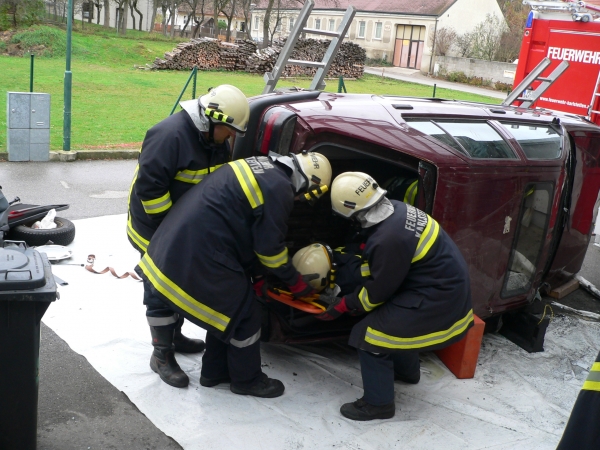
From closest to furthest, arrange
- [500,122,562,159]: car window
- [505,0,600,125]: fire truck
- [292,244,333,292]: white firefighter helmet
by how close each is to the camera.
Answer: [292,244,333,292]: white firefighter helmet, [500,122,562,159]: car window, [505,0,600,125]: fire truck

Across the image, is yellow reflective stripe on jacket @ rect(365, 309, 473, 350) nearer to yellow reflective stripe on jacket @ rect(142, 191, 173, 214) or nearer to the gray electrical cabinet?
yellow reflective stripe on jacket @ rect(142, 191, 173, 214)

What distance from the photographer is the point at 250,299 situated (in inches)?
150

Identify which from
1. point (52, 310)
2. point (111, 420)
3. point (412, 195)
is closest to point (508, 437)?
point (412, 195)

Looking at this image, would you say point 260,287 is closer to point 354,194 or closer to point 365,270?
point 365,270

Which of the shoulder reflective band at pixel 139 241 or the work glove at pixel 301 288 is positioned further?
the shoulder reflective band at pixel 139 241

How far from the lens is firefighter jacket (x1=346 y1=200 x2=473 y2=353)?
142 inches

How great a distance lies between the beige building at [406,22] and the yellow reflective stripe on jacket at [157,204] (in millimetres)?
40889

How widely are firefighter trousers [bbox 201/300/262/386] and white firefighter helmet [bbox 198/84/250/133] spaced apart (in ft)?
3.42

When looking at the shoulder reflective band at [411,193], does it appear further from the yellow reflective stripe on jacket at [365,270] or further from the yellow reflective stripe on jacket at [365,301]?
the yellow reflective stripe on jacket at [365,301]

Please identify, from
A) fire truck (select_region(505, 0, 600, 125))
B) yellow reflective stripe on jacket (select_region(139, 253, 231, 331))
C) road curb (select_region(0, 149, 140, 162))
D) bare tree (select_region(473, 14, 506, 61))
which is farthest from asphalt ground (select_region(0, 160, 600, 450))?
bare tree (select_region(473, 14, 506, 61))

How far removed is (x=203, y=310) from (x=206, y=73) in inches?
958

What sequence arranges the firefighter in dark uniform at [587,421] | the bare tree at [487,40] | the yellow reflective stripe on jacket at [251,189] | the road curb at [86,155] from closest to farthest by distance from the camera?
1. the firefighter in dark uniform at [587,421]
2. the yellow reflective stripe on jacket at [251,189]
3. the road curb at [86,155]
4. the bare tree at [487,40]

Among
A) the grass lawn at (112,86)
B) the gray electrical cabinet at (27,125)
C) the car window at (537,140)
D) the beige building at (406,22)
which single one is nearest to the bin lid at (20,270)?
the car window at (537,140)

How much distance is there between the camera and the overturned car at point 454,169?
4.16 m
